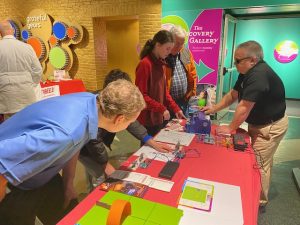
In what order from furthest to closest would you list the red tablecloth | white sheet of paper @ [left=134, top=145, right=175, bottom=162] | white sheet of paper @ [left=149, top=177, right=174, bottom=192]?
the red tablecloth, white sheet of paper @ [left=134, top=145, right=175, bottom=162], white sheet of paper @ [left=149, top=177, right=174, bottom=192]

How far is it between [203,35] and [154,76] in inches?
73.4

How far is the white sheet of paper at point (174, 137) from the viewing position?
1703mm

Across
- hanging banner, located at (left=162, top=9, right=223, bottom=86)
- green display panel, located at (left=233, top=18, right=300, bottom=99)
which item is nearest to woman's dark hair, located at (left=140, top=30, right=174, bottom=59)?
hanging banner, located at (left=162, top=9, right=223, bottom=86)

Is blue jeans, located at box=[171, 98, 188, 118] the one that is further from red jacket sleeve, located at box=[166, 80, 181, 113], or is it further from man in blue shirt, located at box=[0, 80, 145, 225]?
man in blue shirt, located at box=[0, 80, 145, 225]

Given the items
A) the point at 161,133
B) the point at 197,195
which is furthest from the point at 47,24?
the point at 197,195

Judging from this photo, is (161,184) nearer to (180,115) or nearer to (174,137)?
(174,137)

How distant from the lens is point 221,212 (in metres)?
1.00

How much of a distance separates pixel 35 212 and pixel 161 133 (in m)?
0.98

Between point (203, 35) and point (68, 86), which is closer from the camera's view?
point (203, 35)

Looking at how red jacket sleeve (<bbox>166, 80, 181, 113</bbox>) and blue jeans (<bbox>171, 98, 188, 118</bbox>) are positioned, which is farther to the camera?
blue jeans (<bbox>171, 98, 188, 118</bbox>)

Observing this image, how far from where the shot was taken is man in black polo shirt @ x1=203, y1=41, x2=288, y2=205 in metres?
1.67

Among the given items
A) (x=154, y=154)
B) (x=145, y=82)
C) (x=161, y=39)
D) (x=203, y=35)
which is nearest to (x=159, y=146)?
(x=154, y=154)

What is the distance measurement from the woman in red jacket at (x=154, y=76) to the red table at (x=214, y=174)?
526 millimetres

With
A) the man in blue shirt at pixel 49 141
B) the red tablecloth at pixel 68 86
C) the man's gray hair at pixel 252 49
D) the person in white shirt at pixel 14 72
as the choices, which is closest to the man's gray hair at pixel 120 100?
the man in blue shirt at pixel 49 141
